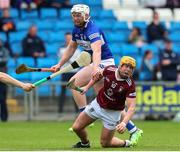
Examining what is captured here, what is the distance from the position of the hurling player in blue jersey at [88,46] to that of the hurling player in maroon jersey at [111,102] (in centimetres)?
37

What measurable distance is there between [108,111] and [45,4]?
1332cm

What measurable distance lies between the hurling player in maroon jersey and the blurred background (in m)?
7.25

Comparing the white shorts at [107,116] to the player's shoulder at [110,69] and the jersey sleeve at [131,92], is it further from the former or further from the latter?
the player's shoulder at [110,69]

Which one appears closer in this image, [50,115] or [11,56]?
[50,115]

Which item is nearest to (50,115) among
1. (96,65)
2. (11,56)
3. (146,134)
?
(11,56)

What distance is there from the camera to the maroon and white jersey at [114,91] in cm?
1227

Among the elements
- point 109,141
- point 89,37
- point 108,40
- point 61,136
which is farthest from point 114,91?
point 108,40

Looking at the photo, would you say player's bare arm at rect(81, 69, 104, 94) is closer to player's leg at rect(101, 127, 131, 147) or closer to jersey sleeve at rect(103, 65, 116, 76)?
jersey sleeve at rect(103, 65, 116, 76)

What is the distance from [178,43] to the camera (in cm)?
2469

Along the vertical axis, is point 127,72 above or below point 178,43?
above

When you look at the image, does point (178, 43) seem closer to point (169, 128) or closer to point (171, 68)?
point (171, 68)

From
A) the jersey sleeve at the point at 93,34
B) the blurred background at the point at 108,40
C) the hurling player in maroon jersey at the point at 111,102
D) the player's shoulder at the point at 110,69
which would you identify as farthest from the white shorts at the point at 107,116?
the blurred background at the point at 108,40

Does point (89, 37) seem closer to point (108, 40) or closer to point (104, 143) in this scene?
point (104, 143)

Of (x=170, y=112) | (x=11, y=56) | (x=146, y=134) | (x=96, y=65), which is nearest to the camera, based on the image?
(x=96, y=65)
